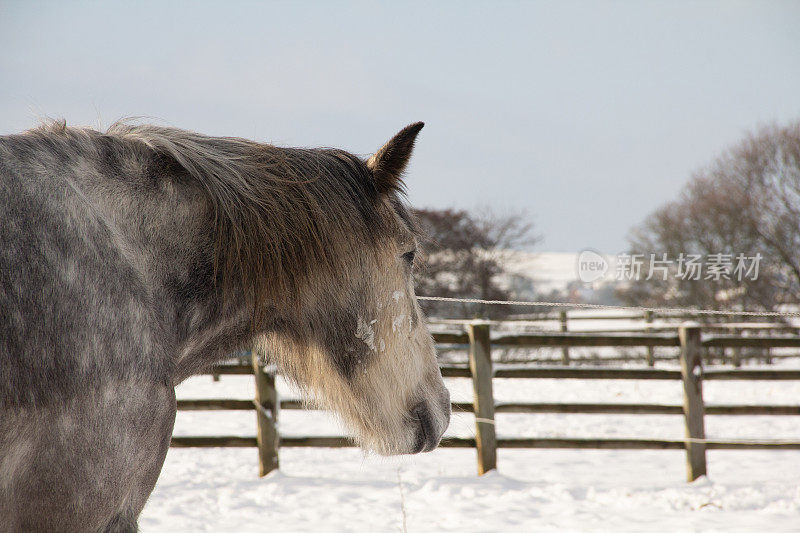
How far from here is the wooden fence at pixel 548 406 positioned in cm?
567

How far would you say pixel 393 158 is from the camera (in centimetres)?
165

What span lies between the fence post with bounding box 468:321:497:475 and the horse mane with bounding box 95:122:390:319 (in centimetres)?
432

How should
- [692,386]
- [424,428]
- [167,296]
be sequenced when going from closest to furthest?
1. [167,296]
2. [424,428]
3. [692,386]

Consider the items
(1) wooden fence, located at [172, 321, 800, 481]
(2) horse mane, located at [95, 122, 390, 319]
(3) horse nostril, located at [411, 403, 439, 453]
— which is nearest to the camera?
(2) horse mane, located at [95, 122, 390, 319]

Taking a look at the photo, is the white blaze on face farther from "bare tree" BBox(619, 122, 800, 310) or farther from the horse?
"bare tree" BBox(619, 122, 800, 310)

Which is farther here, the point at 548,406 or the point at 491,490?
the point at 548,406

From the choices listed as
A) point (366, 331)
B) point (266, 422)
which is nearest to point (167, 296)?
point (366, 331)

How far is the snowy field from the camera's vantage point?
4445 millimetres

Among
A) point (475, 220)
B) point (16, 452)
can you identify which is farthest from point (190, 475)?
point (475, 220)

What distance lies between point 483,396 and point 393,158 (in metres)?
4.44

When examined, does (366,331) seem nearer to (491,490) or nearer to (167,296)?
(167,296)

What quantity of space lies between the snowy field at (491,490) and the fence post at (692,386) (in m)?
0.36

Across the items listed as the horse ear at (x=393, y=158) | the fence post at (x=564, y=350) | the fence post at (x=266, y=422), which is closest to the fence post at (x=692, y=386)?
the fence post at (x=266, y=422)

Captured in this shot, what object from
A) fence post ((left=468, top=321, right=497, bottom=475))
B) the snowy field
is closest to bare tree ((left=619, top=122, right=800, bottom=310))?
the snowy field
